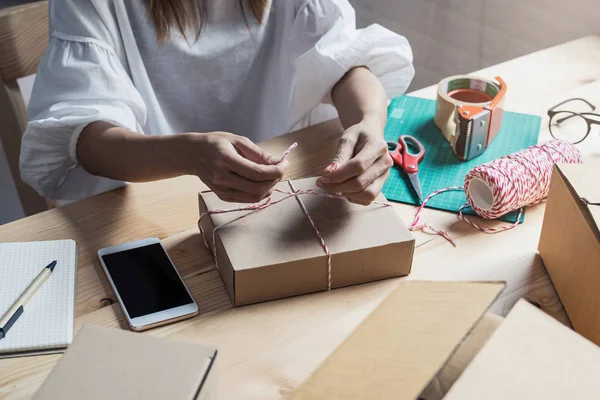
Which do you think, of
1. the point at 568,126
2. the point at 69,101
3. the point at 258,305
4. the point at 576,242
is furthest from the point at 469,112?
the point at 69,101

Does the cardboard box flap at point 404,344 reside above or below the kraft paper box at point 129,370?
below

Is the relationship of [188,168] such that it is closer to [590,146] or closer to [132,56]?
[132,56]

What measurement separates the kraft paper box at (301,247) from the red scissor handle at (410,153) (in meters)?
0.17

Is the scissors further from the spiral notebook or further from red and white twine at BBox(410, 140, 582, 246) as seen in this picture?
the spiral notebook

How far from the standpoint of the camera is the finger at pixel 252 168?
28.3 inches

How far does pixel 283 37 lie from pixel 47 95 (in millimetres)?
413

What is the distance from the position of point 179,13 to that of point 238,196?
1.39 feet

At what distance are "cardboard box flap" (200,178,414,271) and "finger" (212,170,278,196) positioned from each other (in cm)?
3

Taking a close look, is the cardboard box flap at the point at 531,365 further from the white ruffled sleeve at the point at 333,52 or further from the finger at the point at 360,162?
the white ruffled sleeve at the point at 333,52

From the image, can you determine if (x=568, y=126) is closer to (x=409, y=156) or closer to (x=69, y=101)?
(x=409, y=156)

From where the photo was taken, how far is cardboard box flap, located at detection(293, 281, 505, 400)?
0.49 m

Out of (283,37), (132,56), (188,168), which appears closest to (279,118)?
(283,37)

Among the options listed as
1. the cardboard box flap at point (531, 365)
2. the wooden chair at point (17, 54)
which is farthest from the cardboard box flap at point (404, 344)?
the wooden chair at point (17, 54)

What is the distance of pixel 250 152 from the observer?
30.0 inches
